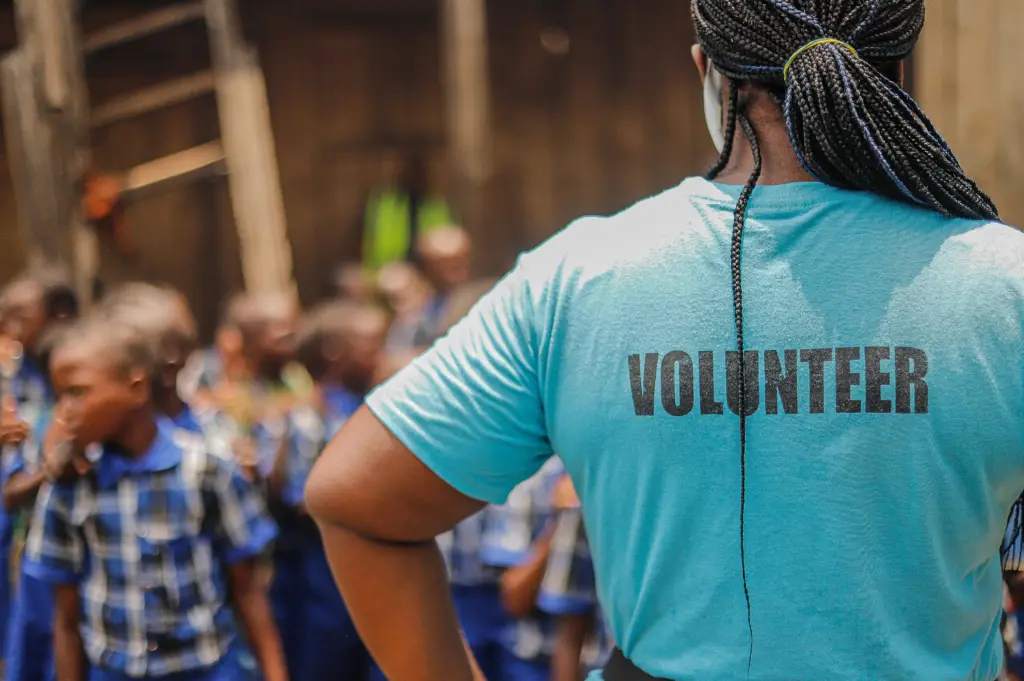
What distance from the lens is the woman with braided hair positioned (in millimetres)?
1185

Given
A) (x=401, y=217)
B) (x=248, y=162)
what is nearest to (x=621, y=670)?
(x=248, y=162)

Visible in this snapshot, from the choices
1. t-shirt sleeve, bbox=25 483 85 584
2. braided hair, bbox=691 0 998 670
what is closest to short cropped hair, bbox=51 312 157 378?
t-shirt sleeve, bbox=25 483 85 584

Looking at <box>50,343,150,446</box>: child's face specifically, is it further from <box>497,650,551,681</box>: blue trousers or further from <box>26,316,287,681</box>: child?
<box>497,650,551,681</box>: blue trousers

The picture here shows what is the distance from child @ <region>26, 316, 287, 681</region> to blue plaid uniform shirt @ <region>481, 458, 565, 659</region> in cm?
62

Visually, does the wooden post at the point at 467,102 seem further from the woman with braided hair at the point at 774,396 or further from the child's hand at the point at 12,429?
the woman with braided hair at the point at 774,396

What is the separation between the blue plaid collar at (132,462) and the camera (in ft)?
9.50

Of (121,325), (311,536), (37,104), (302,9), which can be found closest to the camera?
(121,325)

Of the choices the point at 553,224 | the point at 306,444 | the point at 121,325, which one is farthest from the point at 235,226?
the point at 121,325

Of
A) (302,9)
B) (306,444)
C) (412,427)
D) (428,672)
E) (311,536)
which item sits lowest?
(311,536)

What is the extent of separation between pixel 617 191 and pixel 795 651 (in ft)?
25.0

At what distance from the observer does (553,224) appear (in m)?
8.65

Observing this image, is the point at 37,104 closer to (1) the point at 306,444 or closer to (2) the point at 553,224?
(1) the point at 306,444

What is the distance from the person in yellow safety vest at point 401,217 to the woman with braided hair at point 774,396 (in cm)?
701

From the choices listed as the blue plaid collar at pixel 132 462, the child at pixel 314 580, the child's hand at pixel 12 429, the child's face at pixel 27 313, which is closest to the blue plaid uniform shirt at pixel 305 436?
the child at pixel 314 580
